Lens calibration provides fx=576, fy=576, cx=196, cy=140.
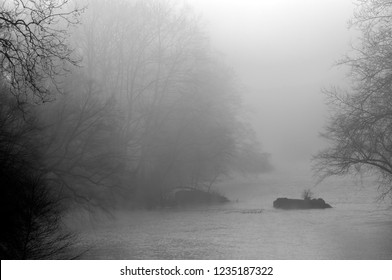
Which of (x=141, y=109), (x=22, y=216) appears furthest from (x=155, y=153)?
(x=22, y=216)

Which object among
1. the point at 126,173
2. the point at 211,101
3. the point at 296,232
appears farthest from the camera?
the point at 211,101

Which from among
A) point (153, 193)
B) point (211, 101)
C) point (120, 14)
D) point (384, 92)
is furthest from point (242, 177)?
point (384, 92)

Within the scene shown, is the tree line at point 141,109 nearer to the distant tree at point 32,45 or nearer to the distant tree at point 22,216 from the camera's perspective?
the distant tree at point 22,216

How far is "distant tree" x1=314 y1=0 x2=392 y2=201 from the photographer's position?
18922mm

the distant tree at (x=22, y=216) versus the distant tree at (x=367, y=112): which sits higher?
the distant tree at (x=367, y=112)

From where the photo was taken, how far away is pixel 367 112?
68.5 feet

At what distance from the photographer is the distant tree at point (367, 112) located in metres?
18.9

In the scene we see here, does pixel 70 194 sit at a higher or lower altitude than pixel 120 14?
lower

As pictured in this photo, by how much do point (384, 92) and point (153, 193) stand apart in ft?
66.1

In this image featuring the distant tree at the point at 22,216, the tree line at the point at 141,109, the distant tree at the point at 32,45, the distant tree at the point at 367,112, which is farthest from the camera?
the tree line at the point at 141,109

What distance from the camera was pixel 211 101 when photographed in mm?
40656

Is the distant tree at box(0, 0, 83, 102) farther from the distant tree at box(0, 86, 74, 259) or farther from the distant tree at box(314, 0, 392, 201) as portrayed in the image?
the distant tree at box(314, 0, 392, 201)

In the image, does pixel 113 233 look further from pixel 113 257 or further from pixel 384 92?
pixel 384 92

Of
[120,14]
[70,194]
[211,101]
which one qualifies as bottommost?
[70,194]
